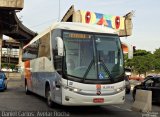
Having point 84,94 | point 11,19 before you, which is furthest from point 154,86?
point 11,19

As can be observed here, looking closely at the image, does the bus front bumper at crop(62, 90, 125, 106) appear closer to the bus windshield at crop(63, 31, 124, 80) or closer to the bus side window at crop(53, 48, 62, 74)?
the bus windshield at crop(63, 31, 124, 80)

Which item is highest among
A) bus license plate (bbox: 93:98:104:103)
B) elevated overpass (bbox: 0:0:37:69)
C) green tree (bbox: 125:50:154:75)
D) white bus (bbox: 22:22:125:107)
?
elevated overpass (bbox: 0:0:37:69)

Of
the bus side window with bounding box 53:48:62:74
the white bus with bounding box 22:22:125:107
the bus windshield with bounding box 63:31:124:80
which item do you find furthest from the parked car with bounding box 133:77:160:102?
the bus side window with bounding box 53:48:62:74

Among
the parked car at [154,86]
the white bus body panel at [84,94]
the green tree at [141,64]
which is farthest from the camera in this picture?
the green tree at [141,64]

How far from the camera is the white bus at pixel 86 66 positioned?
12828 mm

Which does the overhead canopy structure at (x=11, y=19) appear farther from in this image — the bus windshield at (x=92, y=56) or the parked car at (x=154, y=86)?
the bus windshield at (x=92, y=56)

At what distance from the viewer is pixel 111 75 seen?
13.1m

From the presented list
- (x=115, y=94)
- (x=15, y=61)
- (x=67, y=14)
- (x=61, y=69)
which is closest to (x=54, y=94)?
(x=61, y=69)

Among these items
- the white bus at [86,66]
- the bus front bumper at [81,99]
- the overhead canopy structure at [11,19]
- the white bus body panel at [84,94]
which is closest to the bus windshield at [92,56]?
the white bus at [86,66]

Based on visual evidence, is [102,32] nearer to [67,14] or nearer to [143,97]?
[143,97]

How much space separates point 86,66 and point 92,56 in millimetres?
428

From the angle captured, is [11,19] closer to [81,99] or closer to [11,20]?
[11,20]

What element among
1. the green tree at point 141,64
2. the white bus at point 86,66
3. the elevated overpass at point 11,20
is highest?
the elevated overpass at point 11,20

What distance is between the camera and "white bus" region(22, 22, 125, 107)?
1283 centimetres
